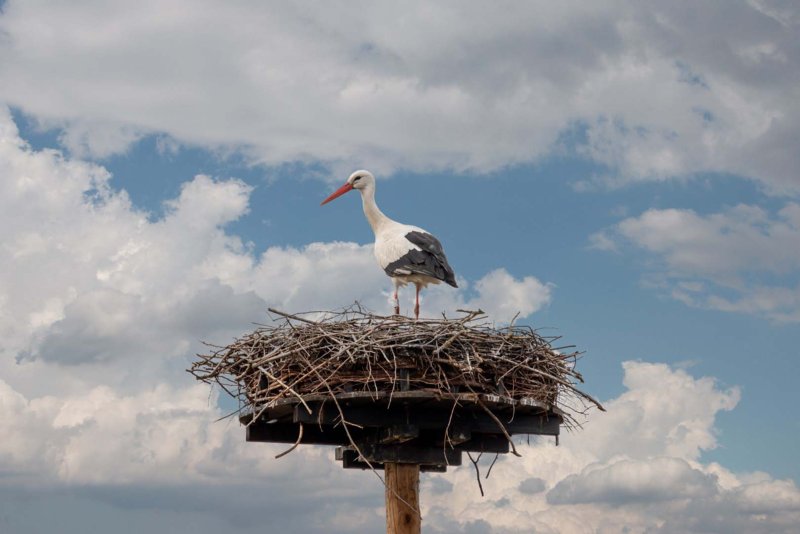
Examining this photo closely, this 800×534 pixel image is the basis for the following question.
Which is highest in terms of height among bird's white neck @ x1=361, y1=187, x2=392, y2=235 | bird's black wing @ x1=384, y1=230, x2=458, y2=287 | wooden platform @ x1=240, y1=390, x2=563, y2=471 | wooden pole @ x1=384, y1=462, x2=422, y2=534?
bird's white neck @ x1=361, y1=187, x2=392, y2=235

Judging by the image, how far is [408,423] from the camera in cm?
888

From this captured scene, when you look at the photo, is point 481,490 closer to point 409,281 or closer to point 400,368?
point 400,368

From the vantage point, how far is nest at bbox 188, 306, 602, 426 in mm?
8562

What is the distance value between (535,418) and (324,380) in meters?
2.20

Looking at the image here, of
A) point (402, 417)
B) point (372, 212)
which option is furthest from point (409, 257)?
point (402, 417)

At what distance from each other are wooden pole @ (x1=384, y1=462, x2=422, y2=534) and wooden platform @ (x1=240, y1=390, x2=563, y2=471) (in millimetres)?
140

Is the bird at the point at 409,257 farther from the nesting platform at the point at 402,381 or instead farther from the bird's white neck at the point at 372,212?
the nesting platform at the point at 402,381


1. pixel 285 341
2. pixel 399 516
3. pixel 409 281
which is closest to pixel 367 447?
pixel 399 516

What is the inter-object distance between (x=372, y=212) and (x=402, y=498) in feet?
13.0

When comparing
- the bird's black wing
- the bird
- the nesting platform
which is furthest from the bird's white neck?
the nesting platform

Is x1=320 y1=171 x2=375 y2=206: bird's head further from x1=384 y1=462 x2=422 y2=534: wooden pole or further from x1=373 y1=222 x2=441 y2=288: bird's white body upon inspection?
x1=384 y1=462 x2=422 y2=534: wooden pole

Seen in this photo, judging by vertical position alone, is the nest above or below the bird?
below

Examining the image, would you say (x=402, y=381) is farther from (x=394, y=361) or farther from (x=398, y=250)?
(x=398, y=250)

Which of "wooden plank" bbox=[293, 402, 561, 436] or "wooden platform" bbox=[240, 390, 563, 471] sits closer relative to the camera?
"wooden platform" bbox=[240, 390, 563, 471]
